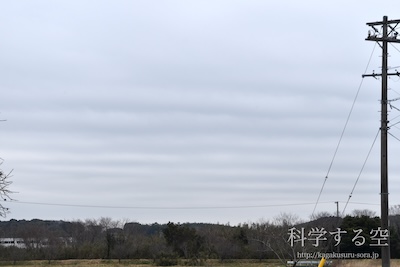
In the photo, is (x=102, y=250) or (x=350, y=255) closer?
(x=350, y=255)

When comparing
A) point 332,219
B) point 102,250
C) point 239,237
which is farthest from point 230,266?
point 102,250

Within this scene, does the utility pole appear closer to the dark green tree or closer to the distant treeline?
Answer: the distant treeline

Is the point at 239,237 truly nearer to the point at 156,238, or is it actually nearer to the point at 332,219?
the point at 156,238

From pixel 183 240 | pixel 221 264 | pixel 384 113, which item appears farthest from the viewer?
pixel 183 240

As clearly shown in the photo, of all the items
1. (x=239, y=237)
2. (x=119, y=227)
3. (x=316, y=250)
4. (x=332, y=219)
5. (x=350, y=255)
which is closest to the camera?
(x=350, y=255)

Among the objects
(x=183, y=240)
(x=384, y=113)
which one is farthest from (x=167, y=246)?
(x=384, y=113)

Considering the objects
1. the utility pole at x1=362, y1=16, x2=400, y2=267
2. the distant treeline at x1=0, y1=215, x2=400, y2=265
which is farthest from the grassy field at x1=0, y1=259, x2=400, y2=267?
the utility pole at x1=362, y1=16, x2=400, y2=267

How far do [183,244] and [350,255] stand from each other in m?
30.4

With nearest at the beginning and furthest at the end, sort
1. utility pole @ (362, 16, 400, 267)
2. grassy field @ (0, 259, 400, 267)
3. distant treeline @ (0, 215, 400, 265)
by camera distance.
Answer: utility pole @ (362, 16, 400, 267) → grassy field @ (0, 259, 400, 267) → distant treeline @ (0, 215, 400, 265)

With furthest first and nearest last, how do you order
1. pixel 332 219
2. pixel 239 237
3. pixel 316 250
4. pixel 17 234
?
pixel 17 234 → pixel 239 237 → pixel 332 219 → pixel 316 250

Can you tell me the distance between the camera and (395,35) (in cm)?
2147

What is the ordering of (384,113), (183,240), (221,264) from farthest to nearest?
(183,240)
(221,264)
(384,113)

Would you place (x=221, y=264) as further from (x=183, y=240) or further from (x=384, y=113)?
(x=384, y=113)

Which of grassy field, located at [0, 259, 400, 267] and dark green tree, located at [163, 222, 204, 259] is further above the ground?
dark green tree, located at [163, 222, 204, 259]
